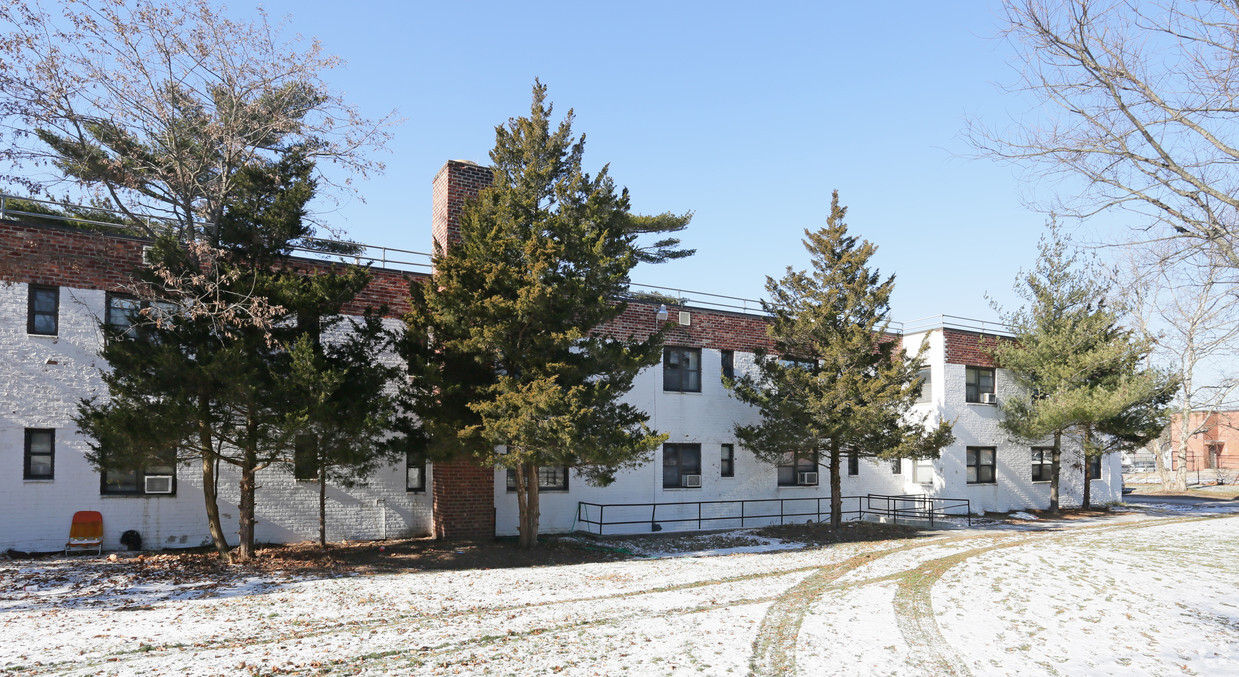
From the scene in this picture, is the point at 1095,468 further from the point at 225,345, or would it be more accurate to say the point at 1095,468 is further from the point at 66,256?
the point at 66,256

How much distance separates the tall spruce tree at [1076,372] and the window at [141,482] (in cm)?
2442

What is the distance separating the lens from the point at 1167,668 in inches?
322

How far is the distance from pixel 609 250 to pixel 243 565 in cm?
878

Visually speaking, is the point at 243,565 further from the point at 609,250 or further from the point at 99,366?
the point at 609,250

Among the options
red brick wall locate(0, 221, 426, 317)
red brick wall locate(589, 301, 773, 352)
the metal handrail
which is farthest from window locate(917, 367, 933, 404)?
red brick wall locate(0, 221, 426, 317)

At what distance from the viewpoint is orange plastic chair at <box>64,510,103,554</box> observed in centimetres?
1395

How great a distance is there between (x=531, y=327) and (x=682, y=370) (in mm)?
7223

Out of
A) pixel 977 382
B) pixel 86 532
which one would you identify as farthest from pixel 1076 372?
pixel 86 532

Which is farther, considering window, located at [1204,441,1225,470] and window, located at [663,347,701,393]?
window, located at [1204,441,1225,470]

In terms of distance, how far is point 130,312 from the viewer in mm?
14414

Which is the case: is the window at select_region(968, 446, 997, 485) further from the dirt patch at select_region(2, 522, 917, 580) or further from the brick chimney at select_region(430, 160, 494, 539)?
the brick chimney at select_region(430, 160, 494, 539)

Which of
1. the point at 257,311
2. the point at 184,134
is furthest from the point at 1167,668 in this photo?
the point at 184,134

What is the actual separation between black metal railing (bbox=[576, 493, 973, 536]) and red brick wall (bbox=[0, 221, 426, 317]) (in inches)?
363

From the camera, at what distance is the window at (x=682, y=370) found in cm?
2086
